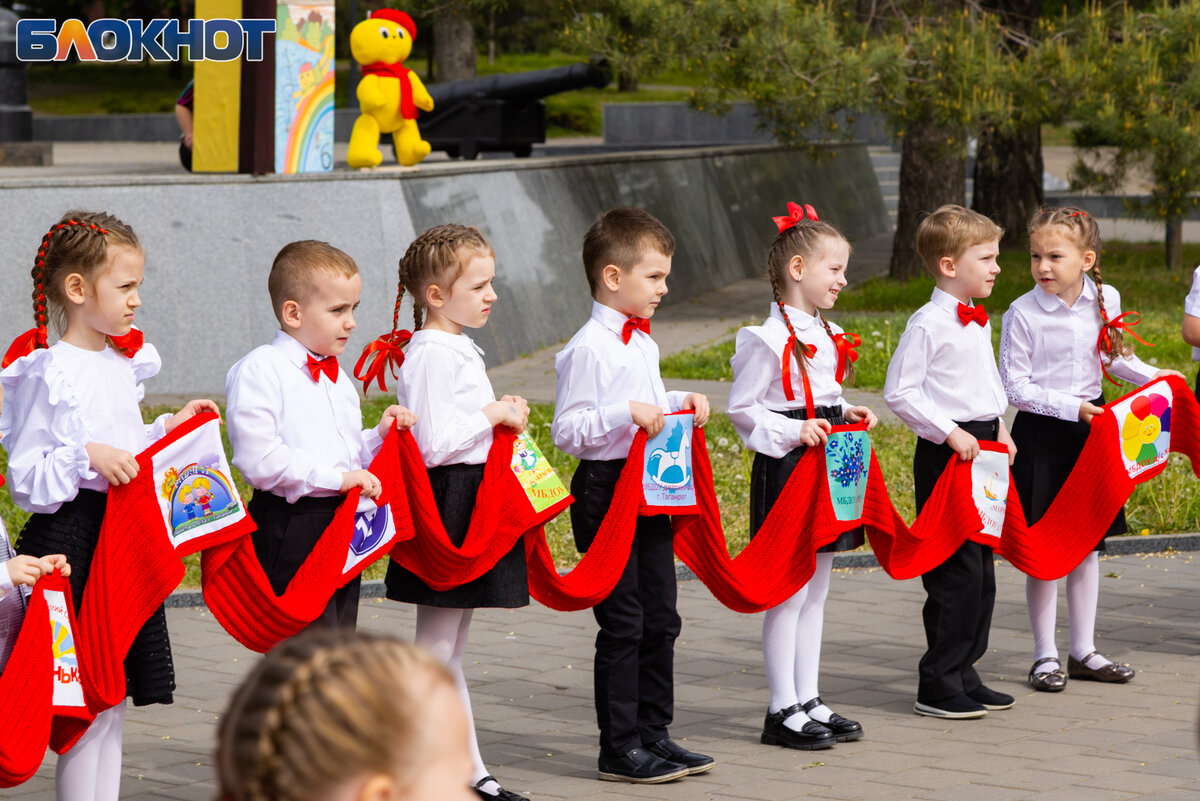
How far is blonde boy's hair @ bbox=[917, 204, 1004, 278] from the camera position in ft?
18.1

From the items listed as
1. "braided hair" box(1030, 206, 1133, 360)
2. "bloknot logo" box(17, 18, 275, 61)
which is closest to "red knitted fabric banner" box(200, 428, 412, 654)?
"braided hair" box(1030, 206, 1133, 360)

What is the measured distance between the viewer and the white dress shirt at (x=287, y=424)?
4.15 metres

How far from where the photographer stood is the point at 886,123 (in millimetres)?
14344

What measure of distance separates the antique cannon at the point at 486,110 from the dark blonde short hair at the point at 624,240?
16008 mm

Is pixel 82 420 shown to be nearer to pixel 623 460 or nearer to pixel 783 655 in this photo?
pixel 623 460

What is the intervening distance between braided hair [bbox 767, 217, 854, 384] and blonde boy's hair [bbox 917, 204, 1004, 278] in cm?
45

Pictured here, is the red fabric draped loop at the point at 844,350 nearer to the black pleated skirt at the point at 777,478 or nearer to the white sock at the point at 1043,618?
the black pleated skirt at the point at 777,478

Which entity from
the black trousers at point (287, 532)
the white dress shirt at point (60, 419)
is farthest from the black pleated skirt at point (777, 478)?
the white dress shirt at point (60, 419)

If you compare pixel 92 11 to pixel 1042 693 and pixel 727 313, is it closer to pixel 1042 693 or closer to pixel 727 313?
pixel 727 313

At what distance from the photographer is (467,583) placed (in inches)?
182

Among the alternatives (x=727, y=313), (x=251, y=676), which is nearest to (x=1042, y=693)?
(x=251, y=676)

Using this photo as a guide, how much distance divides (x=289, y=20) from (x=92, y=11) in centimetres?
4795

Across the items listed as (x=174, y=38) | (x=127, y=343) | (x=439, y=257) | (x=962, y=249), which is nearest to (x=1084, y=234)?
(x=962, y=249)

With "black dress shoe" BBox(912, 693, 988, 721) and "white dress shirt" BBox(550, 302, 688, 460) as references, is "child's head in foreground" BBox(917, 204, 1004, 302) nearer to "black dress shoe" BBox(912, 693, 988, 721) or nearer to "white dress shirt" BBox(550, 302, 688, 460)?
"white dress shirt" BBox(550, 302, 688, 460)
